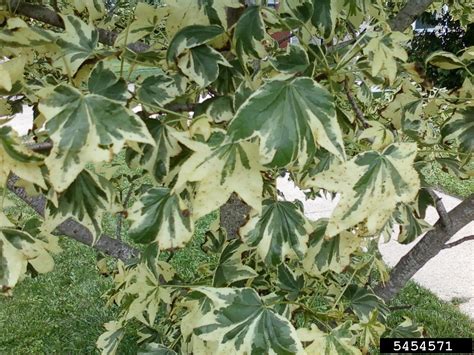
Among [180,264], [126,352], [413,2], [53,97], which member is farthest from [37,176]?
[180,264]

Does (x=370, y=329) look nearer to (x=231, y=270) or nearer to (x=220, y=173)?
(x=231, y=270)

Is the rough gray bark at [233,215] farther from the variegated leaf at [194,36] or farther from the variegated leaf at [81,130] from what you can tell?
the variegated leaf at [81,130]

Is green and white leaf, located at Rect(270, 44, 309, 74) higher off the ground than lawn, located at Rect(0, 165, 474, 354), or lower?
higher

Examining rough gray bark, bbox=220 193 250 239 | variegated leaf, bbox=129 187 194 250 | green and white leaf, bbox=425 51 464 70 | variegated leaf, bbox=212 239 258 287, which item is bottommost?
rough gray bark, bbox=220 193 250 239

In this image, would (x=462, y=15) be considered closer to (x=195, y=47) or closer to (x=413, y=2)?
(x=413, y=2)

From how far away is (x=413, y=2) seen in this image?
5.11ft

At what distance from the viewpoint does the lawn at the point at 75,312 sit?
9.12 ft

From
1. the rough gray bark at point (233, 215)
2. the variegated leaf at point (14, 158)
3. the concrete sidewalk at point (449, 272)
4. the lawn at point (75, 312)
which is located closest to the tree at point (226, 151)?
the variegated leaf at point (14, 158)

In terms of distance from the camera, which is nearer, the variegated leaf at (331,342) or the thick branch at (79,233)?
the variegated leaf at (331,342)

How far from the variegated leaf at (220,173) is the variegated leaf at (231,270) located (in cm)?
35

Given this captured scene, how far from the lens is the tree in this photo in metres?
0.76

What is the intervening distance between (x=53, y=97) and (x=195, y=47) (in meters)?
0.31

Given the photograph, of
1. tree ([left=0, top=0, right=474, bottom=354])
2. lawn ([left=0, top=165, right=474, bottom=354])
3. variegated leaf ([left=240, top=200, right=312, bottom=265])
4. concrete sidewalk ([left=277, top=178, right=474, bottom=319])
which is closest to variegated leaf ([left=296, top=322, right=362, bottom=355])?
tree ([left=0, top=0, right=474, bottom=354])

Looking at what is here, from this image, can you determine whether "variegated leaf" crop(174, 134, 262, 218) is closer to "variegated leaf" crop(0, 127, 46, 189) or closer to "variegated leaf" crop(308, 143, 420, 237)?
"variegated leaf" crop(308, 143, 420, 237)
